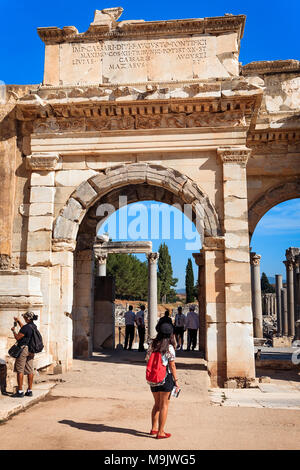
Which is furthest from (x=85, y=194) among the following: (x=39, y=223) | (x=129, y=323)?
(x=129, y=323)

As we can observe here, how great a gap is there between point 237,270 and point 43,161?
16.3 ft

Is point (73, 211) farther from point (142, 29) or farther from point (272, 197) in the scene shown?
point (272, 197)

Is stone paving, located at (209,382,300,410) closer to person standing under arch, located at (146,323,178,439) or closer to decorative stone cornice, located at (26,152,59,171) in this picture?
person standing under arch, located at (146,323,178,439)

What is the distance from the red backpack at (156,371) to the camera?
16.7ft

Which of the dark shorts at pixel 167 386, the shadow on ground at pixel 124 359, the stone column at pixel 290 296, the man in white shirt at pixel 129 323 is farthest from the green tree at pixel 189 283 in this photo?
the dark shorts at pixel 167 386

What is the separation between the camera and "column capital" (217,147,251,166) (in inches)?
396

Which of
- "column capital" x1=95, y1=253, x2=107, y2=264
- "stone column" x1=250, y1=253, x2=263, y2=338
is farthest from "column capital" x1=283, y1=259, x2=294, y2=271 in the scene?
"column capital" x1=95, y1=253, x2=107, y2=264

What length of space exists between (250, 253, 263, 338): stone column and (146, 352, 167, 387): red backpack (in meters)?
11.1

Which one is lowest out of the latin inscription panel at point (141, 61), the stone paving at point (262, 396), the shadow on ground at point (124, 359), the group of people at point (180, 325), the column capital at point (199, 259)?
the stone paving at point (262, 396)

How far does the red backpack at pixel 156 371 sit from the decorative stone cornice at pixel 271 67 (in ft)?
37.0

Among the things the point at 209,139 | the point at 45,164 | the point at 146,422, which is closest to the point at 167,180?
the point at 209,139

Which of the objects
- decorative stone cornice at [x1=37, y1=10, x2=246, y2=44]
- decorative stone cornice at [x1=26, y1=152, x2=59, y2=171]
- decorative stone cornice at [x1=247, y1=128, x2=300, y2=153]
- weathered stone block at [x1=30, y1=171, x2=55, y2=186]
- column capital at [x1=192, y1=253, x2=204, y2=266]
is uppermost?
decorative stone cornice at [x1=37, y1=10, x2=246, y2=44]

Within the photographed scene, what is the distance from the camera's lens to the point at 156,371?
5.10m

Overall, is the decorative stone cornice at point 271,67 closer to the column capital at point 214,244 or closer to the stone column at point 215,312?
the column capital at point 214,244
